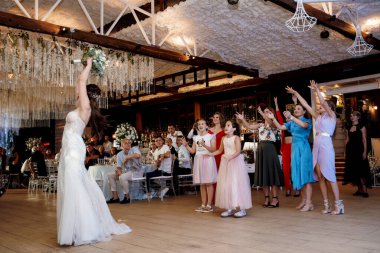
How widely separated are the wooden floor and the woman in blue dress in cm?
31

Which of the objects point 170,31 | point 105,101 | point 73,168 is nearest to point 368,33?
point 170,31

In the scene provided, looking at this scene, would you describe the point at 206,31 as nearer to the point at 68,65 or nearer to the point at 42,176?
the point at 68,65

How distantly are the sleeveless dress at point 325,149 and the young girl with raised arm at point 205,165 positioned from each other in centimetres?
153

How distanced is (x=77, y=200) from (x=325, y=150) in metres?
3.32

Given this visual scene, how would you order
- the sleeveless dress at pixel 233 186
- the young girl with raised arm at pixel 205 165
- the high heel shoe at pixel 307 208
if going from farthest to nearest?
the young girl with raised arm at pixel 205 165 < the high heel shoe at pixel 307 208 < the sleeveless dress at pixel 233 186

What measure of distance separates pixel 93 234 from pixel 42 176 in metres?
8.29

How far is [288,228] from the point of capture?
4.15 meters

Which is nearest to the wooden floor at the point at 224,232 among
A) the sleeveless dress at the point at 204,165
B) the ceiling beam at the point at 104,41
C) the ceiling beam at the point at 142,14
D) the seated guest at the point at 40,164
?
the sleeveless dress at the point at 204,165

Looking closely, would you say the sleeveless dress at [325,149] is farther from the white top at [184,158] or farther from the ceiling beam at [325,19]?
the white top at [184,158]

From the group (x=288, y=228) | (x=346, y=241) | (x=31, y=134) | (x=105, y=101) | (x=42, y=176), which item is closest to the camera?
(x=346, y=241)

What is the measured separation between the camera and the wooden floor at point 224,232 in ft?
11.2

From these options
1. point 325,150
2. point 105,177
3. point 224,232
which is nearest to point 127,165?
point 105,177

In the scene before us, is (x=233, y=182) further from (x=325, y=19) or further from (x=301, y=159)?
(x=325, y=19)

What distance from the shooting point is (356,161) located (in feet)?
23.1
